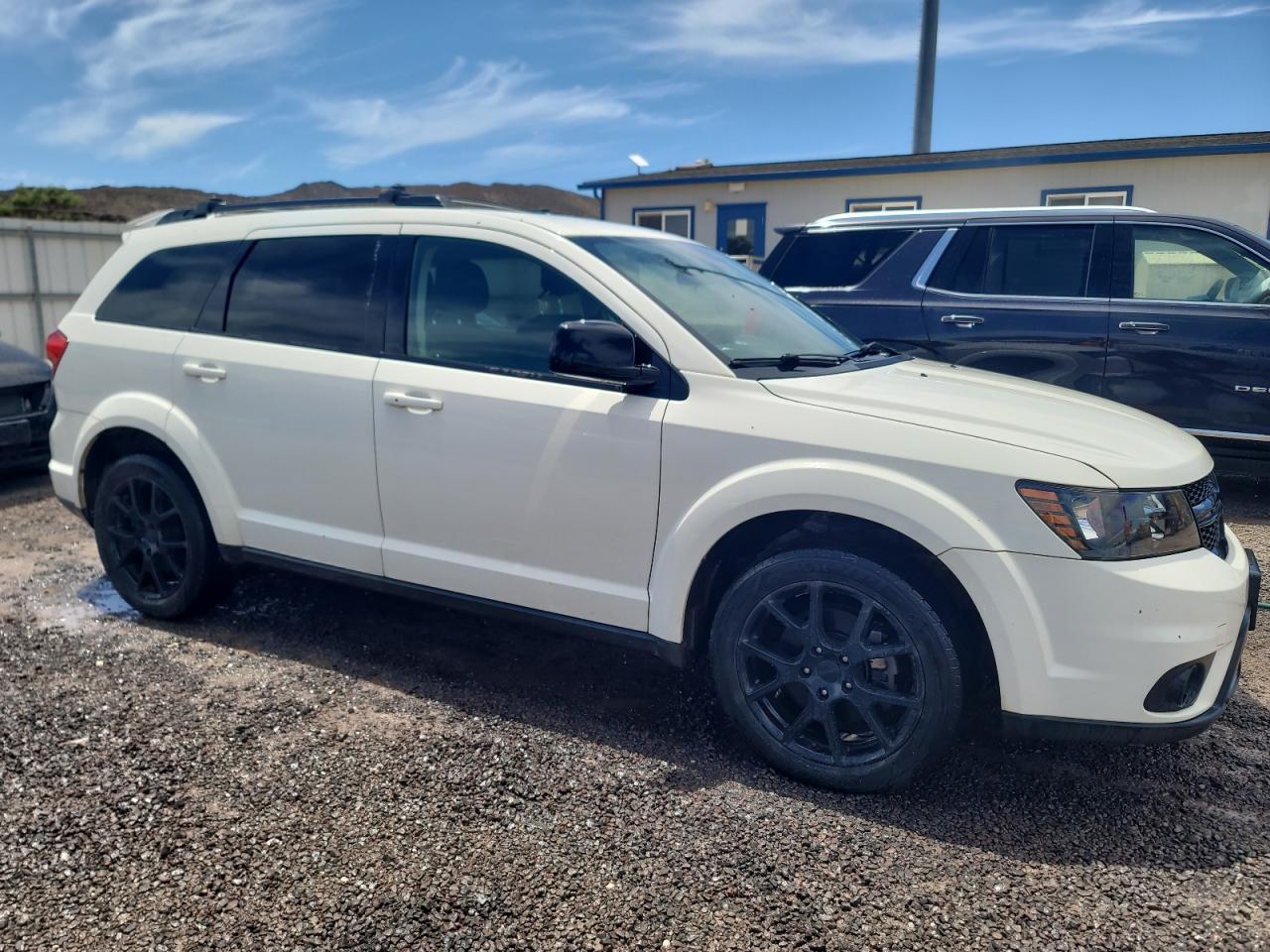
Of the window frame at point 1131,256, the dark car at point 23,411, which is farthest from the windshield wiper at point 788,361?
the dark car at point 23,411

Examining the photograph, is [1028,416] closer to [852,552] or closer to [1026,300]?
[852,552]

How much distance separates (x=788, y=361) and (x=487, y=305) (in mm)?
1163

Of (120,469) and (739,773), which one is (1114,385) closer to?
(739,773)

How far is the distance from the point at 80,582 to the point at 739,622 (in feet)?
12.7

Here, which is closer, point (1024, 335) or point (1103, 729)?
point (1103, 729)

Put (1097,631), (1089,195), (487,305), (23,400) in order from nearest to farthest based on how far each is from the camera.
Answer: (1097,631)
(487,305)
(23,400)
(1089,195)

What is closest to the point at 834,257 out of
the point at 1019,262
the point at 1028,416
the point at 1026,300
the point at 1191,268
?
the point at 1019,262

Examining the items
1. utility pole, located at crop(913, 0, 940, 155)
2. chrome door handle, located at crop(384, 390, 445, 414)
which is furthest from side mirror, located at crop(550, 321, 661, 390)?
utility pole, located at crop(913, 0, 940, 155)

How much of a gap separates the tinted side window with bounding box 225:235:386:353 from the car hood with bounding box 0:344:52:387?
395 cm

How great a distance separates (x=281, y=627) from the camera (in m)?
4.51

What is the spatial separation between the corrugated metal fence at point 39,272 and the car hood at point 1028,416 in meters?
12.3

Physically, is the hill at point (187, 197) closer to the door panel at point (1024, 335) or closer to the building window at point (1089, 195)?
the building window at point (1089, 195)

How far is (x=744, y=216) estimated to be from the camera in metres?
18.3

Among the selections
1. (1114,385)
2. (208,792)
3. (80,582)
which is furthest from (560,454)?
(1114,385)
